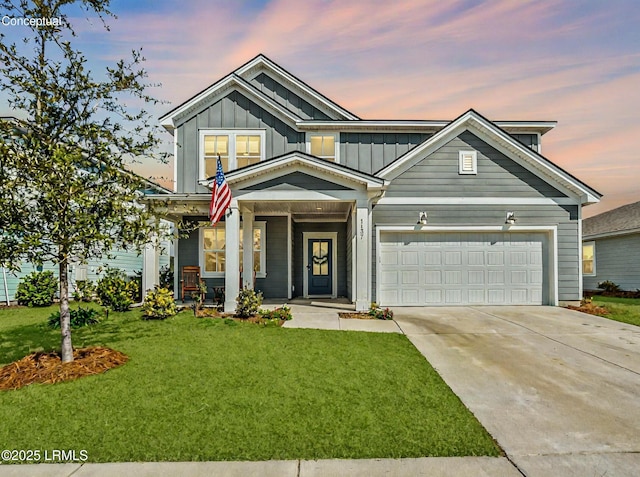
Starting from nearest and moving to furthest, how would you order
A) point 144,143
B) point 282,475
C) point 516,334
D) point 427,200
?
point 282,475
point 144,143
point 516,334
point 427,200

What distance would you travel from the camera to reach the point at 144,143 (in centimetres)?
556

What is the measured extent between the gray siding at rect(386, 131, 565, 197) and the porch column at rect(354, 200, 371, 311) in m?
1.91

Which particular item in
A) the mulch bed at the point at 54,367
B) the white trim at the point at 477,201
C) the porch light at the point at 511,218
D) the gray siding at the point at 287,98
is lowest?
the mulch bed at the point at 54,367

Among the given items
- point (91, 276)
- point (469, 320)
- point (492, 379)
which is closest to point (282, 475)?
point (492, 379)

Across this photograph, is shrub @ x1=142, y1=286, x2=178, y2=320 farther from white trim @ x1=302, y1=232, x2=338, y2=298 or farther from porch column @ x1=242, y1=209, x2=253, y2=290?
white trim @ x1=302, y1=232, x2=338, y2=298

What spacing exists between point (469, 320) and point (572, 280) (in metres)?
5.01

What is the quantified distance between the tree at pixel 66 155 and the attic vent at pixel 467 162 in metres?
9.13

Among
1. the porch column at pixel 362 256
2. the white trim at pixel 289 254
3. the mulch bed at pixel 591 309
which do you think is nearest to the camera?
the porch column at pixel 362 256

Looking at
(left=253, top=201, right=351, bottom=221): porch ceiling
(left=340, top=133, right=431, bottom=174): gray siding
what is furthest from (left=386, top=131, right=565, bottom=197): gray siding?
(left=340, top=133, right=431, bottom=174): gray siding

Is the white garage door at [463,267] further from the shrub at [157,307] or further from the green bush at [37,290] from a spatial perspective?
the green bush at [37,290]

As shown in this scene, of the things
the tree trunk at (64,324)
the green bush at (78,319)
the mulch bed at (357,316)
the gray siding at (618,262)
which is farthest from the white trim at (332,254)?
the gray siding at (618,262)

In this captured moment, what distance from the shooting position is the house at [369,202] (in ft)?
32.8

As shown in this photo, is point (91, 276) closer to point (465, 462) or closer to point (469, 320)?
point (469, 320)

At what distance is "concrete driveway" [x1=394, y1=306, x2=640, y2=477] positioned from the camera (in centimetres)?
313
